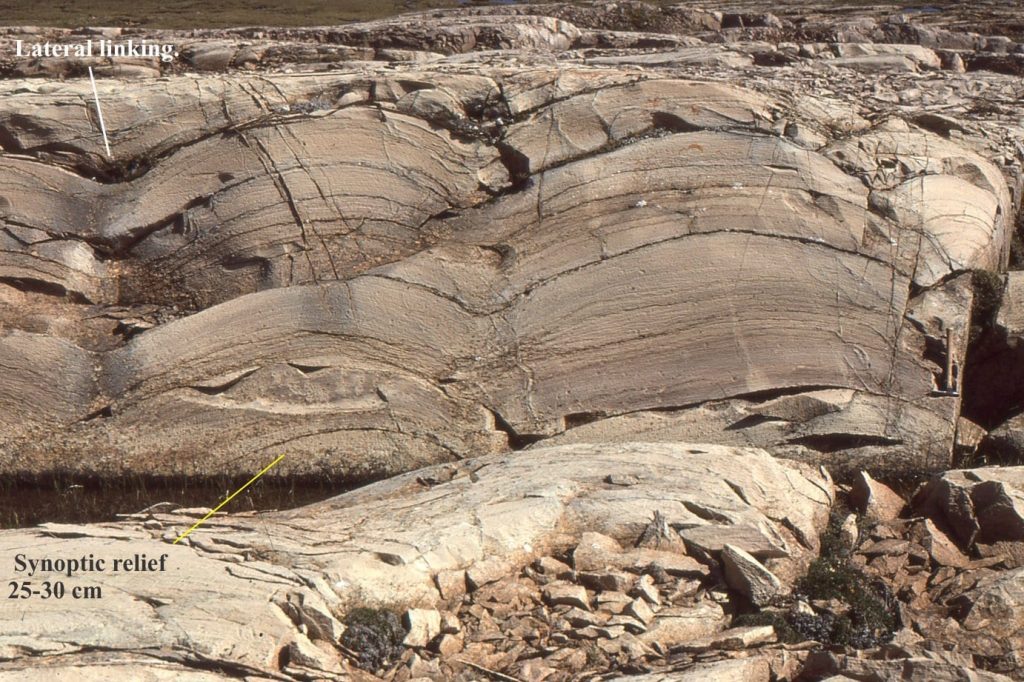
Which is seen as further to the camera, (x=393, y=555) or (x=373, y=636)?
(x=393, y=555)

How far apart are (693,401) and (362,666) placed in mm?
4915

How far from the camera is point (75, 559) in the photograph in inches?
285

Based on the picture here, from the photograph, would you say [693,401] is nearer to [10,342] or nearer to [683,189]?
[683,189]

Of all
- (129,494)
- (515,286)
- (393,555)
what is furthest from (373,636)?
(515,286)

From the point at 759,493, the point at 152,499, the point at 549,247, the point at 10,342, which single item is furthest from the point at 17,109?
the point at 759,493

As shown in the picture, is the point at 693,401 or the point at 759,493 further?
the point at 693,401

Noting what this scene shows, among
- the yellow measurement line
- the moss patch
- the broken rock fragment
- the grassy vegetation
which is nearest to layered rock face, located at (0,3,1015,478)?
the yellow measurement line

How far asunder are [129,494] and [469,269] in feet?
13.0

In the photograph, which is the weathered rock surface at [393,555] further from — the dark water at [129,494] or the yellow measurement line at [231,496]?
the dark water at [129,494]

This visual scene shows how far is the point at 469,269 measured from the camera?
1076 centimetres

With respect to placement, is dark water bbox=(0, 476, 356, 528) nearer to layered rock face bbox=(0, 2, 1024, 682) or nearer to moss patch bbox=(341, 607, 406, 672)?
layered rock face bbox=(0, 2, 1024, 682)

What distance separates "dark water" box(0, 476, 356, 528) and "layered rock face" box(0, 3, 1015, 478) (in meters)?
0.17

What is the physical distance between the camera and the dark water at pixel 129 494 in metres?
9.78

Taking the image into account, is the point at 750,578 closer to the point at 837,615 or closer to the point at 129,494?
the point at 837,615
